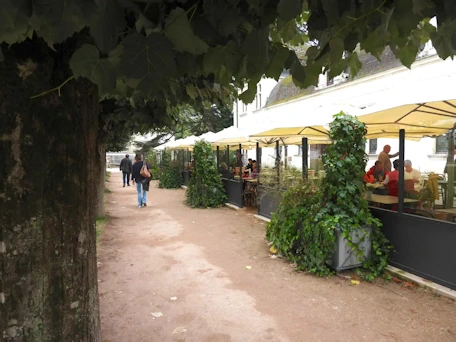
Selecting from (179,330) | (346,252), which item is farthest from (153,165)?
(179,330)

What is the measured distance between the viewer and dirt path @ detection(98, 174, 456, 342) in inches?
150

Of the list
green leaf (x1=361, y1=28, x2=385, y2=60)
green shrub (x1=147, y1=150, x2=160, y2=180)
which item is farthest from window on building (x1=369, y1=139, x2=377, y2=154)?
green shrub (x1=147, y1=150, x2=160, y2=180)

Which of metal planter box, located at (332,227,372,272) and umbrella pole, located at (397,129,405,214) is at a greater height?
umbrella pole, located at (397,129,405,214)

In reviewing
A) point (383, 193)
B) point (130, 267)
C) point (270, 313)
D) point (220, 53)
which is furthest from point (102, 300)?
point (383, 193)

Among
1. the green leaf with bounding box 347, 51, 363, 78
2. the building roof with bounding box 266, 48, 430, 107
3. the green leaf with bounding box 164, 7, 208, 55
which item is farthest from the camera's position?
the building roof with bounding box 266, 48, 430, 107

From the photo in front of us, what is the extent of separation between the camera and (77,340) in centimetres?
214

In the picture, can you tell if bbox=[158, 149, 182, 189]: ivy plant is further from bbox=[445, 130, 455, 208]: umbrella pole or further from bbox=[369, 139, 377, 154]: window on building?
bbox=[445, 130, 455, 208]: umbrella pole

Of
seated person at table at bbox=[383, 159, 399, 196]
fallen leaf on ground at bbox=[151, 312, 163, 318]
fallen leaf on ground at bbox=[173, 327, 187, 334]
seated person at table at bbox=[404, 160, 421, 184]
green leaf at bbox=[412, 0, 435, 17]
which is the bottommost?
fallen leaf on ground at bbox=[173, 327, 187, 334]

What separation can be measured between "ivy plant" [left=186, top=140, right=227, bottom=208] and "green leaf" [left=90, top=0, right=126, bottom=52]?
11.4 metres

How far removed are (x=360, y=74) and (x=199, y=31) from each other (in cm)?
1675

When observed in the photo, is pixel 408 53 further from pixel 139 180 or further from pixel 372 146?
pixel 372 146

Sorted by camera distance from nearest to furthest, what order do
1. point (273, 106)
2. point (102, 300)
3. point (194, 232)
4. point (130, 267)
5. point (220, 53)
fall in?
1. point (220, 53)
2. point (102, 300)
3. point (130, 267)
4. point (194, 232)
5. point (273, 106)

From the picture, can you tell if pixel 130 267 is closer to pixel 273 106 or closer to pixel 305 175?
pixel 305 175

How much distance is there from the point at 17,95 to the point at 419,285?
5194 millimetres
